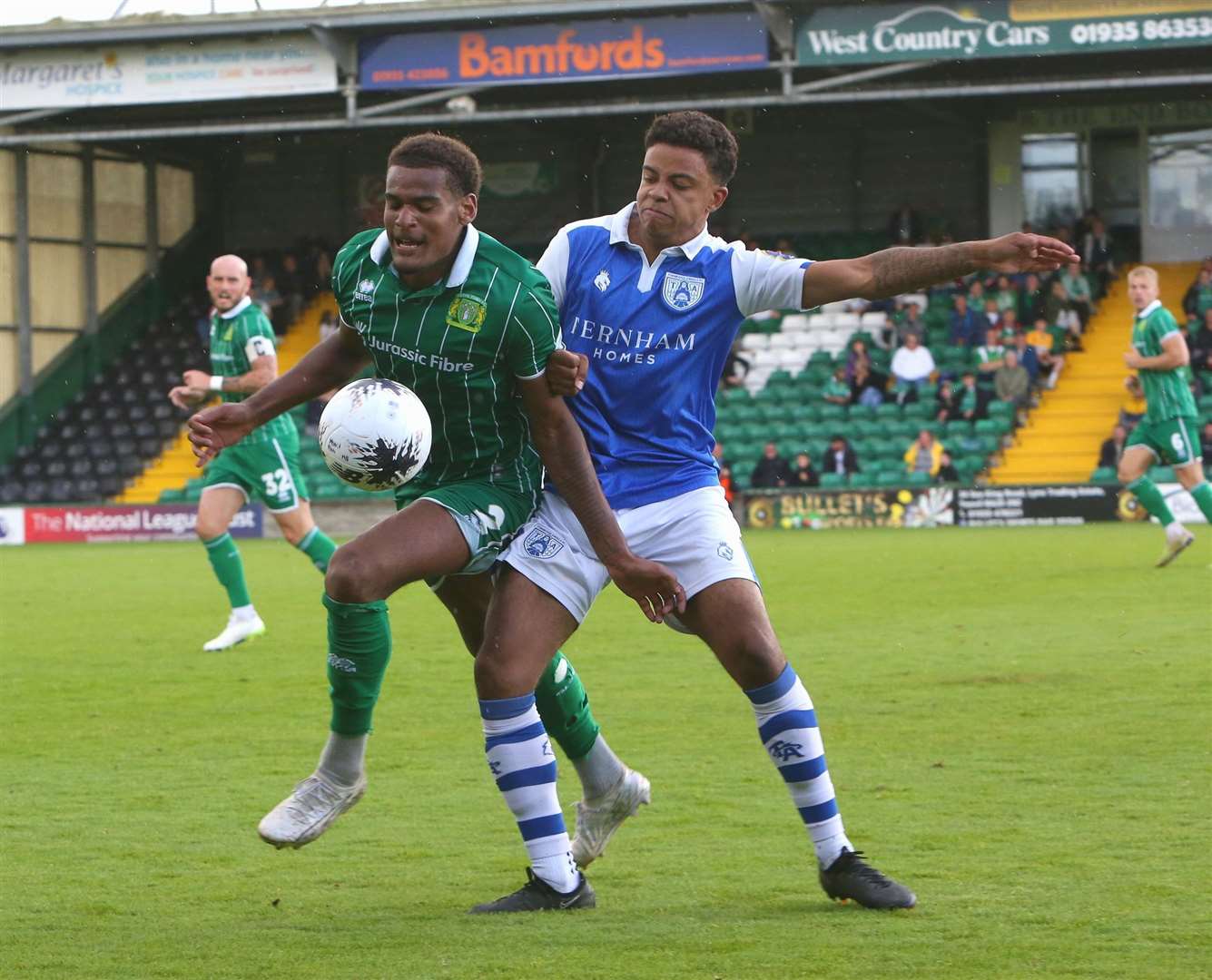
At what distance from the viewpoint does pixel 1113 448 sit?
82.0 ft

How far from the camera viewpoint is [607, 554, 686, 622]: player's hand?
15.7 feet

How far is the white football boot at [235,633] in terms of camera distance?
37.8ft

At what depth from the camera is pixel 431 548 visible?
4.91 meters

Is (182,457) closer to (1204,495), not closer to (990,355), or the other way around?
(990,355)

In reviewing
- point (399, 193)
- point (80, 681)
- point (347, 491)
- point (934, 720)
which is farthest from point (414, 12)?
point (399, 193)

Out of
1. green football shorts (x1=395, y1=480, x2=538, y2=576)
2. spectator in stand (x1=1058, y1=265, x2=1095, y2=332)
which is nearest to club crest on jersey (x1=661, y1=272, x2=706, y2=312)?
green football shorts (x1=395, y1=480, x2=538, y2=576)

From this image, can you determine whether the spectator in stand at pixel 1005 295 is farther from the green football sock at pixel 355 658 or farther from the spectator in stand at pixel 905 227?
the green football sock at pixel 355 658

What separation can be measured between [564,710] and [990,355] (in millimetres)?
22527

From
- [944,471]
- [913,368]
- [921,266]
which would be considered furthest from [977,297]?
[921,266]

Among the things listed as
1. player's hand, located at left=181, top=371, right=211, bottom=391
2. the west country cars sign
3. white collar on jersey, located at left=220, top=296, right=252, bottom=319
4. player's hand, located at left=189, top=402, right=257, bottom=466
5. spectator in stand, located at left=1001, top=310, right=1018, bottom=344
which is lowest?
player's hand, located at left=189, top=402, right=257, bottom=466

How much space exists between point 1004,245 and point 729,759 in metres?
3.00

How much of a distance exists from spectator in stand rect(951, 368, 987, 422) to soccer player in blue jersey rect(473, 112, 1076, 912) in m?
22.0

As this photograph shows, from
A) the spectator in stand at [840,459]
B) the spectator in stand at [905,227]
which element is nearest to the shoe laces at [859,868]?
the spectator in stand at [840,459]

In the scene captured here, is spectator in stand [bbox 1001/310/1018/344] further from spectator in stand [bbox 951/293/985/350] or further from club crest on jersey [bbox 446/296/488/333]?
club crest on jersey [bbox 446/296/488/333]
